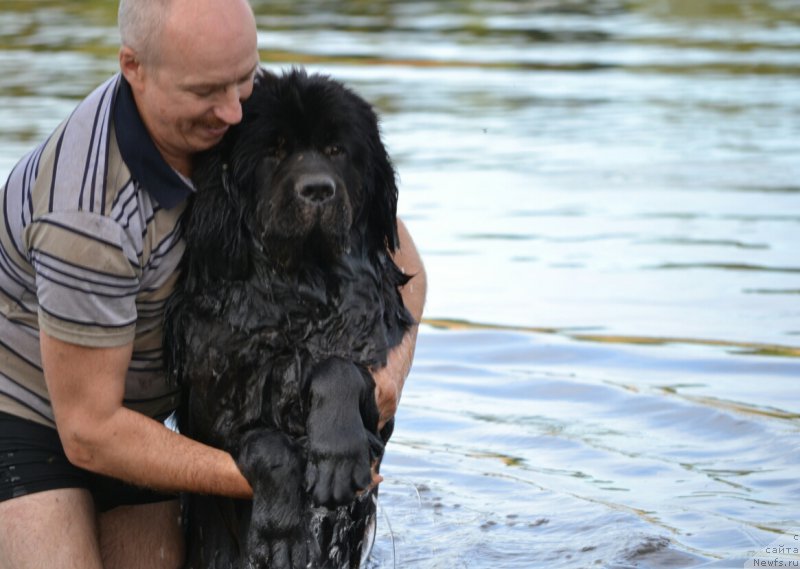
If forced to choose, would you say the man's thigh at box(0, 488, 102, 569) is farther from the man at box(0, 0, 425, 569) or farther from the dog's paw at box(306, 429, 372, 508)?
the dog's paw at box(306, 429, 372, 508)

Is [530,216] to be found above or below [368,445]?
below

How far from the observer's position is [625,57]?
15922 millimetres

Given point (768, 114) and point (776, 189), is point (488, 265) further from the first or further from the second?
point (768, 114)

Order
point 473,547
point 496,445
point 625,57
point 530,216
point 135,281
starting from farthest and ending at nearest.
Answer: point 625,57
point 530,216
point 496,445
point 473,547
point 135,281

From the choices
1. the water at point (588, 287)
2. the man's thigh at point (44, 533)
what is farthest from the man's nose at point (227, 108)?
the water at point (588, 287)

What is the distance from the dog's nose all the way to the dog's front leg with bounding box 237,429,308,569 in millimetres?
654

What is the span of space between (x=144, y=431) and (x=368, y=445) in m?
0.61

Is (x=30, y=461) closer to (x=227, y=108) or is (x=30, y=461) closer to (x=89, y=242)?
(x=89, y=242)

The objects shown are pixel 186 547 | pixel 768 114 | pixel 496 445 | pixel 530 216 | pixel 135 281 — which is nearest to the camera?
pixel 135 281

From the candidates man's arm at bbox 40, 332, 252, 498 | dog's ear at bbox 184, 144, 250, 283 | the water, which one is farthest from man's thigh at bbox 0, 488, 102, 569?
the water

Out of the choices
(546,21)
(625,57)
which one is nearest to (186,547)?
(625,57)

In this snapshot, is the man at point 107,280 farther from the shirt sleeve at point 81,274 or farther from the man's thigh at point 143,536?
the man's thigh at point 143,536

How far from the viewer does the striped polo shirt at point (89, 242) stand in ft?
12.9

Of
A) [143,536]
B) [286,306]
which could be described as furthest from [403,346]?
[143,536]
